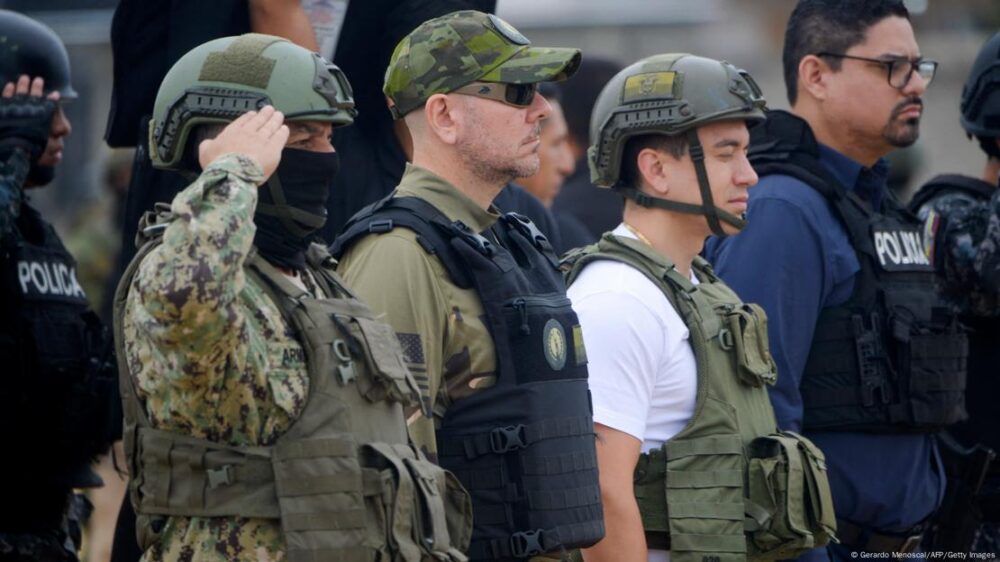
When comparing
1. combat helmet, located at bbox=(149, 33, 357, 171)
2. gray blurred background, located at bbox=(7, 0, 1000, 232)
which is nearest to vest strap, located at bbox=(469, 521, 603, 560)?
combat helmet, located at bbox=(149, 33, 357, 171)

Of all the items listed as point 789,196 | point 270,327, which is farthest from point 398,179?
point 270,327

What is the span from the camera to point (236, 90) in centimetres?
399

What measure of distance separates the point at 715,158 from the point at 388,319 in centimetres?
151

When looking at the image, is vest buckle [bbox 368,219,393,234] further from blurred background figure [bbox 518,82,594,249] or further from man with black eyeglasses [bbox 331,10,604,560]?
blurred background figure [bbox 518,82,594,249]

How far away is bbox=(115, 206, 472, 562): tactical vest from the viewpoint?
3.69 meters

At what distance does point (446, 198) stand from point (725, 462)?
3.80 ft

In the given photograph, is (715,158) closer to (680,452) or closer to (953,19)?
(680,452)

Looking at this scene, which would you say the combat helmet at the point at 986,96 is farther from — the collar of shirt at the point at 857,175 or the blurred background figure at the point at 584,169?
the blurred background figure at the point at 584,169

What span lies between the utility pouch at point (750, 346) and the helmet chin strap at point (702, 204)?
0.27 metres

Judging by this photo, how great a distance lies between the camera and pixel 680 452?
16.1 ft

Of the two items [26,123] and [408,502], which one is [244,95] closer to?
[408,502]

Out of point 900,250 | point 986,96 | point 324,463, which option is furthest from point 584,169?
point 324,463

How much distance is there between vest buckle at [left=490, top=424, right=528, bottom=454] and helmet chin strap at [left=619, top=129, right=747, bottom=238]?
1.23m

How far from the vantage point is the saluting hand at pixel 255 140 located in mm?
3758
